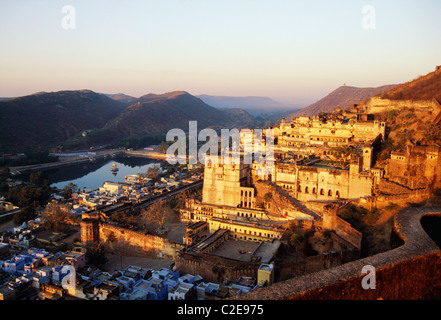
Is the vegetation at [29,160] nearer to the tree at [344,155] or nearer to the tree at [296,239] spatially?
the tree at [344,155]

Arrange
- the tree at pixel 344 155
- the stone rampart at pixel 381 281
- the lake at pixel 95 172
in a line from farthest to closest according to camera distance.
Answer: the lake at pixel 95 172 → the tree at pixel 344 155 → the stone rampart at pixel 381 281

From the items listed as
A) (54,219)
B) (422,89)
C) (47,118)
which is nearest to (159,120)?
(47,118)

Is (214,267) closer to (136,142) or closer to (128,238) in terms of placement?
(128,238)

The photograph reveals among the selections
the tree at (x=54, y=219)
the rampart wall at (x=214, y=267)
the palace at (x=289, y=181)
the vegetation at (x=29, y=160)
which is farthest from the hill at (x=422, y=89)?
the vegetation at (x=29, y=160)

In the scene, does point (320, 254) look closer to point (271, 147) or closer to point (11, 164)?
point (271, 147)
